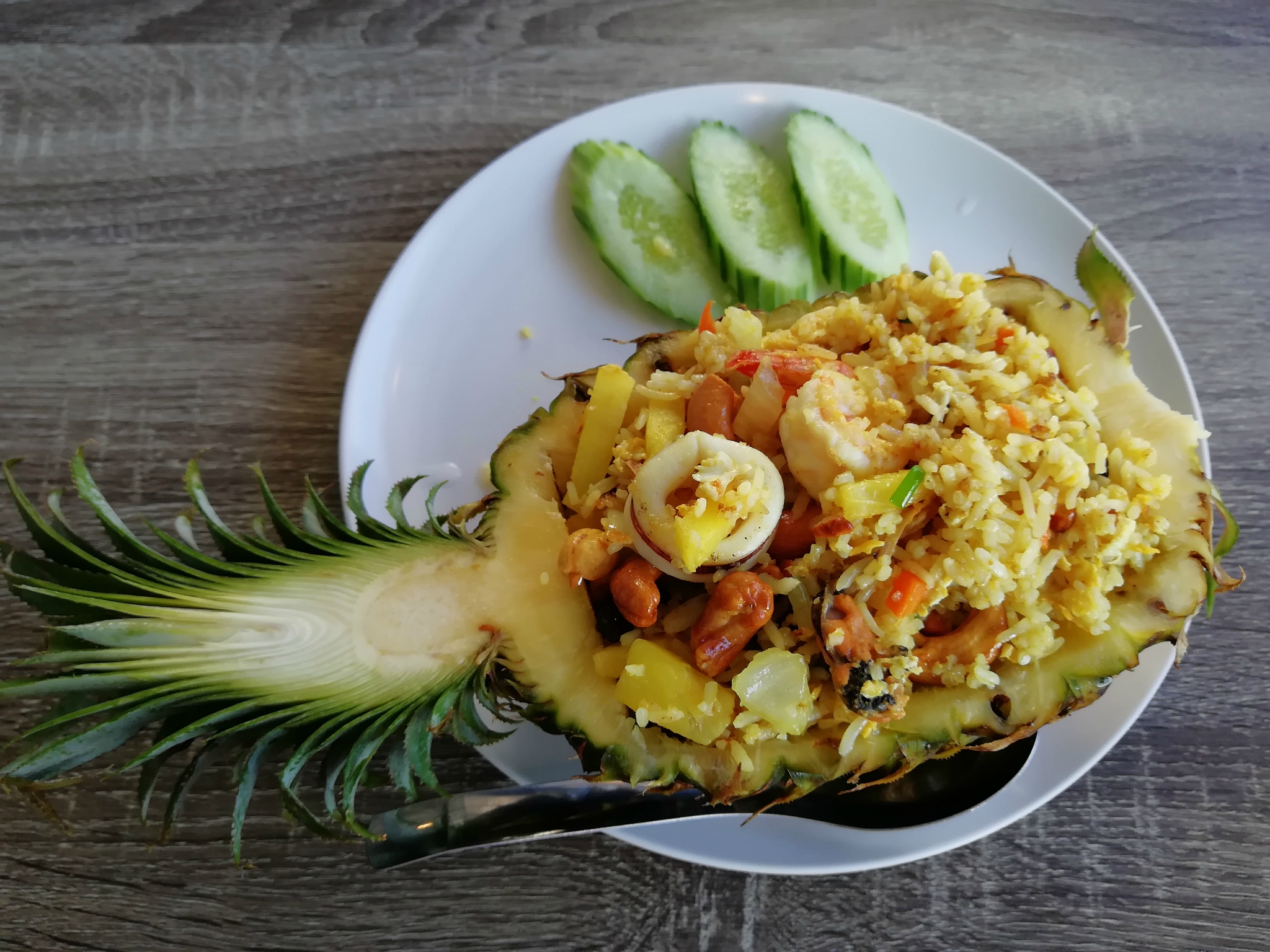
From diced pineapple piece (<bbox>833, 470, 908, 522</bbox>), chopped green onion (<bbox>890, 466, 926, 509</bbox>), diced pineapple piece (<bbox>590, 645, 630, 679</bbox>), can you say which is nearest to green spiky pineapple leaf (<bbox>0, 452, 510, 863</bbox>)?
diced pineapple piece (<bbox>590, 645, 630, 679</bbox>)

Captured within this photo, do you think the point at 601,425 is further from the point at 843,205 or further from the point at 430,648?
the point at 843,205

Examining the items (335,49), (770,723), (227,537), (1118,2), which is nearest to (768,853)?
(770,723)

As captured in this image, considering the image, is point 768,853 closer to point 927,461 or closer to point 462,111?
point 927,461

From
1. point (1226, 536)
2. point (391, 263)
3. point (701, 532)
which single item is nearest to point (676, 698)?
point (701, 532)

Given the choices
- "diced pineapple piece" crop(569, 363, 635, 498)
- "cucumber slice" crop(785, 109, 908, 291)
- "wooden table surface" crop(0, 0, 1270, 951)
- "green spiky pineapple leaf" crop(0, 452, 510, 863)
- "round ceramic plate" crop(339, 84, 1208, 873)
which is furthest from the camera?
"cucumber slice" crop(785, 109, 908, 291)

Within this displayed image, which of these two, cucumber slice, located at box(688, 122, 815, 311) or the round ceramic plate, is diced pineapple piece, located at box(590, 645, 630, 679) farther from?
cucumber slice, located at box(688, 122, 815, 311)

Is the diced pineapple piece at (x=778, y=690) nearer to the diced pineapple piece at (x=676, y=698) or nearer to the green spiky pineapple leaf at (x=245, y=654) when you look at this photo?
the diced pineapple piece at (x=676, y=698)

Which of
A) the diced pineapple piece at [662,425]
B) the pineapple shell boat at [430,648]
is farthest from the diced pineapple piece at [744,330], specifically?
the pineapple shell boat at [430,648]

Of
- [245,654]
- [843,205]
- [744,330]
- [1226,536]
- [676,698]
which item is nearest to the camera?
[245,654]
